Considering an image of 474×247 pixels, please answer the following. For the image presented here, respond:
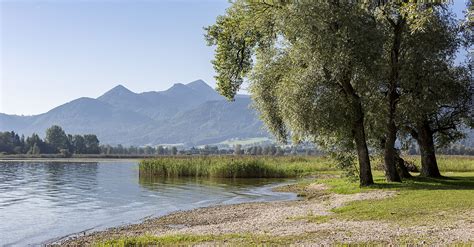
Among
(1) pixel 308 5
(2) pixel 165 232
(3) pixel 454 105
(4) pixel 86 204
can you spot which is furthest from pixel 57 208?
(3) pixel 454 105

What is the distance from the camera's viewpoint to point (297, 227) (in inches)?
730

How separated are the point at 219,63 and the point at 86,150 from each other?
534 ft

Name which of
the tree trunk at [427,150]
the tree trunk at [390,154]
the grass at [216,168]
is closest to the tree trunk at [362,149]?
the tree trunk at [390,154]

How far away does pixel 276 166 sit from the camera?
62.0 m

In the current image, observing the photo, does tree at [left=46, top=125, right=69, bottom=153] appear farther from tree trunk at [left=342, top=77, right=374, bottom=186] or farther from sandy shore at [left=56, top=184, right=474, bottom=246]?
sandy shore at [left=56, top=184, right=474, bottom=246]

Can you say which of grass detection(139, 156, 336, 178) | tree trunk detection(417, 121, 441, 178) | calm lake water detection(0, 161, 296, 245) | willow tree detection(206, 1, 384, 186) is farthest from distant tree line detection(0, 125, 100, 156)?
willow tree detection(206, 1, 384, 186)

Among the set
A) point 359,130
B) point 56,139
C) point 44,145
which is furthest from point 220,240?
point 56,139

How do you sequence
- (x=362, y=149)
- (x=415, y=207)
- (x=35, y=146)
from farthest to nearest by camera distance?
(x=35, y=146), (x=362, y=149), (x=415, y=207)

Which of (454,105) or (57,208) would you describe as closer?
(57,208)

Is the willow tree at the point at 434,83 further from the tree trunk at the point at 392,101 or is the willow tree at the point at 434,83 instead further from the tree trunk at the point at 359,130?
the tree trunk at the point at 359,130

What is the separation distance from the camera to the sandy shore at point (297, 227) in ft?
49.9

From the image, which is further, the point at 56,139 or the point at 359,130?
the point at 56,139

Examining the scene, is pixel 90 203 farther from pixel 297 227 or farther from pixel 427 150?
pixel 427 150

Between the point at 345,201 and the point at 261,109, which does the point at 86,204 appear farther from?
the point at 345,201
